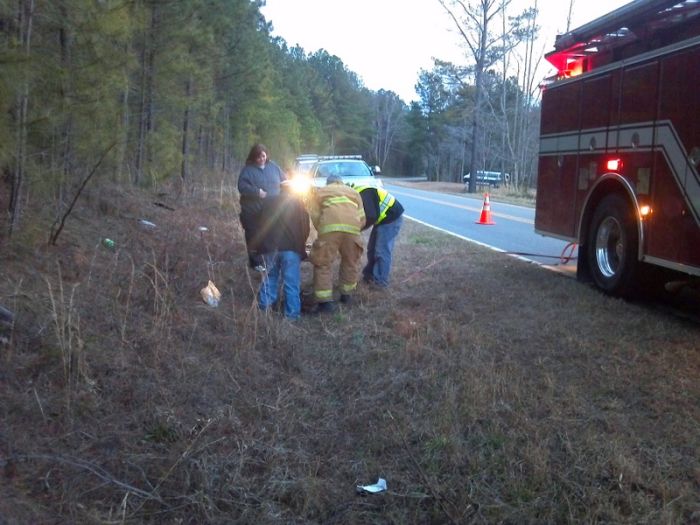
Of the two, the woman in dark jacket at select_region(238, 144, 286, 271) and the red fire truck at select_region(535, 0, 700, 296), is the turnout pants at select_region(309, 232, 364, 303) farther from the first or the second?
the red fire truck at select_region(535, 0, 700, 296)

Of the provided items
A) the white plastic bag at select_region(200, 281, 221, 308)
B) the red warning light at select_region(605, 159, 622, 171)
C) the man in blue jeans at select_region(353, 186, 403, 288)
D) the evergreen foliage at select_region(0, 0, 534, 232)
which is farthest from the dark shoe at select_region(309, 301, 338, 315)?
the red warning light at select_region(605, 159, 622, 171)

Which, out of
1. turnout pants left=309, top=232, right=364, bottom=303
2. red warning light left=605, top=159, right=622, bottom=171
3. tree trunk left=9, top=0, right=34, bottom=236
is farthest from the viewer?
red warning light left=605, top=159, right=622, bottom=171

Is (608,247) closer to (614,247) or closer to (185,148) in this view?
(614,247)

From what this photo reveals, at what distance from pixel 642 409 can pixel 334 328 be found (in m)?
2.88

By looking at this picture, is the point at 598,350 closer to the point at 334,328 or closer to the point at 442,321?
the point at 442,321

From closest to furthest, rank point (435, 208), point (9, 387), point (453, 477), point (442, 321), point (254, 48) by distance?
point (453, 477), point (9, 387), point (442, 321), point (254, 48), point (435, 208)

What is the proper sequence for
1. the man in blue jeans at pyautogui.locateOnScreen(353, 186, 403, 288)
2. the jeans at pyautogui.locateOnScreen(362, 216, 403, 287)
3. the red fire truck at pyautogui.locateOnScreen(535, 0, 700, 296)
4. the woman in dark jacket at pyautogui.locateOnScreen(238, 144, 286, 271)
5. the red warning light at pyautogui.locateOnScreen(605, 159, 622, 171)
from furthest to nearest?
the woman in dark jacket at pyautogui.locateOnScreen(238, 144, 286, 271) < the jeans at pyautogui.locateOnScreen(362, 216, 403, 287) < the man in blue jeans at pyautogui.locateOnScreen(353, 186, 403, 288) < the red warning light at pyautogui.locateOnScreen(605, 159, 622, 171) < the red fire truck at pyautogui.locateOnScreen(535, 0, 700, 296)

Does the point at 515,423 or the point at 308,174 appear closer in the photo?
the point at 515,423

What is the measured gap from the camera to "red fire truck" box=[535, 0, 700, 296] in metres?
6.59

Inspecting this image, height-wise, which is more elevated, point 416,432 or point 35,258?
point 35,258

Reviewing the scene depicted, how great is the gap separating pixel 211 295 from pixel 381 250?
7.50 ft

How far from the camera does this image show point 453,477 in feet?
12.5

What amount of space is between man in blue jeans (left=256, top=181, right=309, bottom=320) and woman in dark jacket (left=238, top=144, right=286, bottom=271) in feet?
3.75

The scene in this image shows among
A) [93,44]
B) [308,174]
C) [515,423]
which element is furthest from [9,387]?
[308,174]
